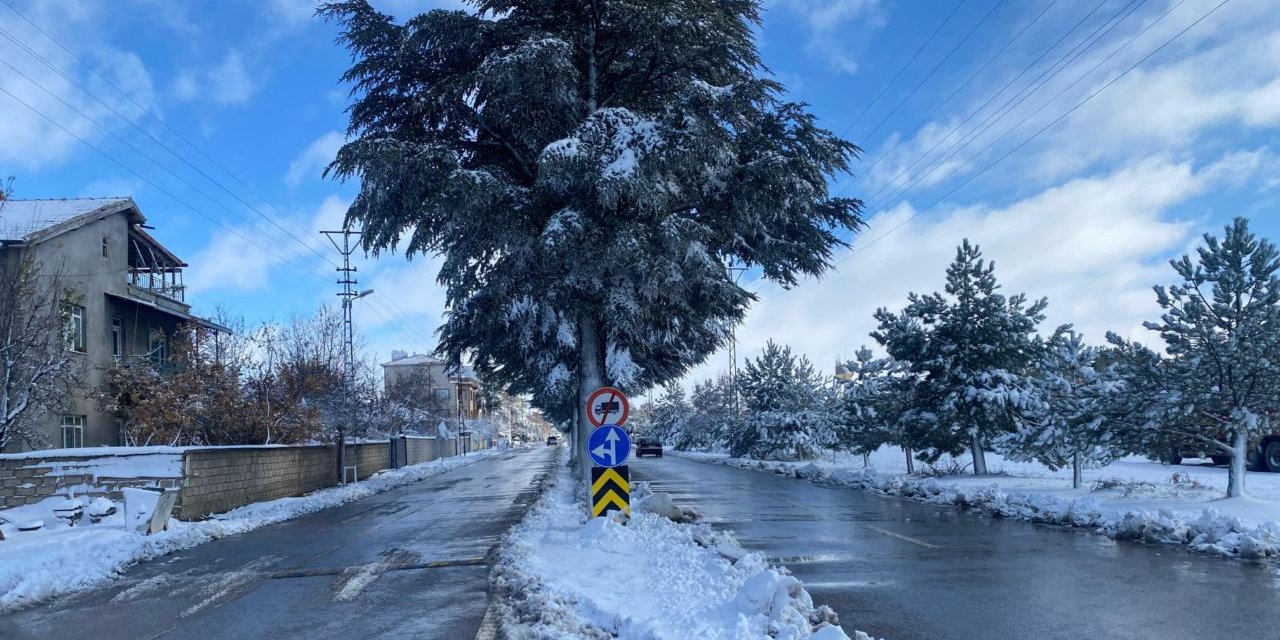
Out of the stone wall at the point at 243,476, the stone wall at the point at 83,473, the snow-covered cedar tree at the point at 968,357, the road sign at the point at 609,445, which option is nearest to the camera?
the road sign at the point at 609,445

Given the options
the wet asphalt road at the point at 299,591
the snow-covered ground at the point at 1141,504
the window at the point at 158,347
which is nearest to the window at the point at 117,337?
the window at the point at 158,347

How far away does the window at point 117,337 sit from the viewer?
28797 mm

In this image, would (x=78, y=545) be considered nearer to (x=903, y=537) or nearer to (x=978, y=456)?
(x=903, y=537)

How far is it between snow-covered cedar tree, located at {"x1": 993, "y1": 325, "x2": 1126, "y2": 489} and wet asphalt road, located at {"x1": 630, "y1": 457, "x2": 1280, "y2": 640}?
2.39 m

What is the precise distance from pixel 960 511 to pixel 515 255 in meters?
10.5

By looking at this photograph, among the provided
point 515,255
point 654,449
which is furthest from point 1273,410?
point 654,449

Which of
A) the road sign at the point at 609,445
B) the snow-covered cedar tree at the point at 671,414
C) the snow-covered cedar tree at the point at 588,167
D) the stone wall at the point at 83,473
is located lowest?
the snow-covered cedar tree at the point at 671,414

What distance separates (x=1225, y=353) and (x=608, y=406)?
10.0 metres

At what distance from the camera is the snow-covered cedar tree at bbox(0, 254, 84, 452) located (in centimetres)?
1783

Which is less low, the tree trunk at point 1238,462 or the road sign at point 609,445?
the road sign at point 609,445

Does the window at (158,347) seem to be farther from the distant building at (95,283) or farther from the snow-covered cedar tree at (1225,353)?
the snow-covered cedar tree at (1225,353)

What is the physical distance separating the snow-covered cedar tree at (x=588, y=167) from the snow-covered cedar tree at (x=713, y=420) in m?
39.6

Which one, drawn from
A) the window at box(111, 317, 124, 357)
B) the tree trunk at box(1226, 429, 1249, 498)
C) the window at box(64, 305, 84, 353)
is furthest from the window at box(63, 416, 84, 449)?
the tree trunk at box(1226, 429, 1249, 498)

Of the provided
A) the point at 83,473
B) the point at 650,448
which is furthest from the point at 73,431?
the point at 650,448
